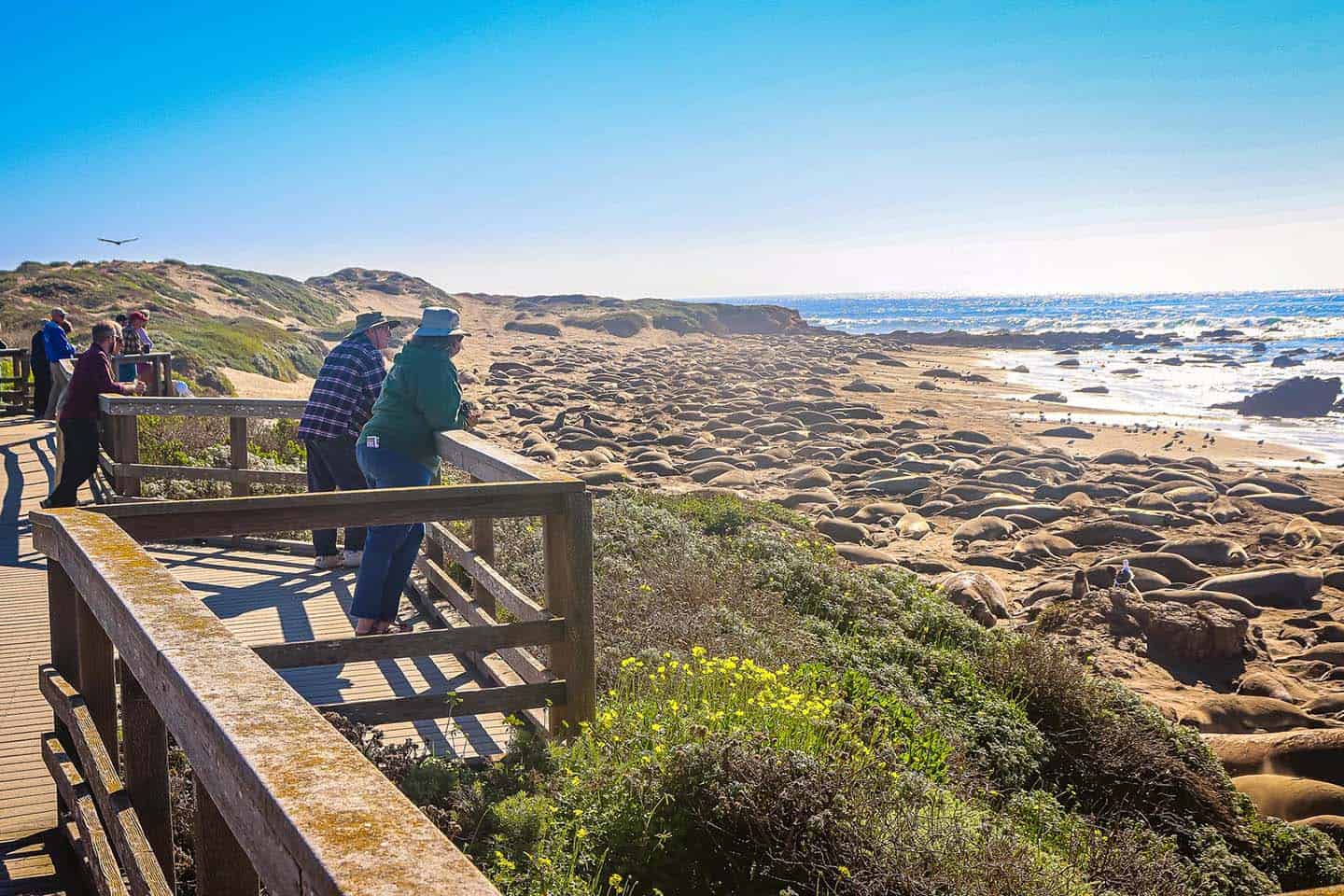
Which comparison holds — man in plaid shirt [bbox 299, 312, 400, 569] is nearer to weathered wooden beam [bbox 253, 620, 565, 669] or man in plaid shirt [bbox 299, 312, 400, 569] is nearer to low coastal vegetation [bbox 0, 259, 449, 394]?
weathered wooden beam [bbox 253, 620, 565, 669]

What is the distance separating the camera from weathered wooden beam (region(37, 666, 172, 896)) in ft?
7.84

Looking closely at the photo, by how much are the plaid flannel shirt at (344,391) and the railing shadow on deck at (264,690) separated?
1457 millimetres

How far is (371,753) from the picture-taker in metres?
4.38

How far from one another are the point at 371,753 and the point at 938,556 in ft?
36.2

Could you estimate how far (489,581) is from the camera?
548 centimetres

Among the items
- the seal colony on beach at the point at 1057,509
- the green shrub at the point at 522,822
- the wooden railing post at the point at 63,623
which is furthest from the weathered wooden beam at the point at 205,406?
the seal colony on beach at the point at 1057,509

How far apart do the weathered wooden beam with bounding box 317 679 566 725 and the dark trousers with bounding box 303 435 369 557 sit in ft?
9.97

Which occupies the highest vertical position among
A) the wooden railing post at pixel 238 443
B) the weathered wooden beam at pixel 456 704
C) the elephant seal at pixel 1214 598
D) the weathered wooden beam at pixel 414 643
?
the wooden railing post at pixel 238 443

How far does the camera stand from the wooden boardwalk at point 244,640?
4125mm

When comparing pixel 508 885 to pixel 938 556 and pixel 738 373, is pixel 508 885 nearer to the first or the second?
pixel 938 556

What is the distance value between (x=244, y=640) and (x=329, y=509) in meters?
0.90

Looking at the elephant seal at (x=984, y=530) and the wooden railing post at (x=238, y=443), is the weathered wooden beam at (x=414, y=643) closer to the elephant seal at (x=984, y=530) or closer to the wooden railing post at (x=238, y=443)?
the wooden railing post at (x=238, y=443)

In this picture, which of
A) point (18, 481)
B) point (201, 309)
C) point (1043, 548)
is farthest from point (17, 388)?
point (201, 309)

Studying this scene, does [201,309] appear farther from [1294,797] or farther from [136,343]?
[1294,797]
